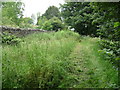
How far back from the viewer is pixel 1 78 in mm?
1838

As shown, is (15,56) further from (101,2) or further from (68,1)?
(68,1)

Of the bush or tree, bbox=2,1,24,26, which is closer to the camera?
the bush

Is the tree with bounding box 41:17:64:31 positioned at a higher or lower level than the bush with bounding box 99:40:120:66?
higher

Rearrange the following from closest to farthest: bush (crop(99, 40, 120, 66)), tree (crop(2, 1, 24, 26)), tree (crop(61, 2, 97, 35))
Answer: bush (crop(99, 40, 120, 66)), tree (crop(2, 1, 24, 26)), tree (crop(61, 2, 97, 35))

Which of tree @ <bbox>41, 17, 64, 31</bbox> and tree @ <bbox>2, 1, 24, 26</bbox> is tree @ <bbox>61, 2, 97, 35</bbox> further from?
tree @ <bbox>2, 1, 24, 26</bbox>

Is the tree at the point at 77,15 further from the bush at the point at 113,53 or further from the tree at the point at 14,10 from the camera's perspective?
the bush at the point at 113,53

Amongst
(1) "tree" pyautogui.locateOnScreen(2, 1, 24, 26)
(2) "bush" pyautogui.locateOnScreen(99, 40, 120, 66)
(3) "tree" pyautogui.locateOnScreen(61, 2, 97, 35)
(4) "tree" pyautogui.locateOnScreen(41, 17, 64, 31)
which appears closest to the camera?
(2) "bush" pyautogui.locateOnScreen(99, 40, 120, 66)

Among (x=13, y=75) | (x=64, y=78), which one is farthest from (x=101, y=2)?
(x=13, y=75)

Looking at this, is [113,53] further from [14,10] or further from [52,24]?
[52,24]

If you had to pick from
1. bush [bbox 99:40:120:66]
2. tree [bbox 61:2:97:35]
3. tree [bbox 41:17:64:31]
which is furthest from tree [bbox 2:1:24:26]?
bush [bbox 99:40:120:66]

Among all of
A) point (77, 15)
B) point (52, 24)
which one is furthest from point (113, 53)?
point (52, 24)

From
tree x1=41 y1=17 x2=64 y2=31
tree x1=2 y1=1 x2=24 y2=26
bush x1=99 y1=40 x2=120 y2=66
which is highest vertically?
tree x1=2 y1=1 x2=24 y2=26

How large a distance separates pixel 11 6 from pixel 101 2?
1042 centimetres

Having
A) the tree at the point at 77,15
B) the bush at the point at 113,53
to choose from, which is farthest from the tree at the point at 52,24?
the bush at the point at 113,53
